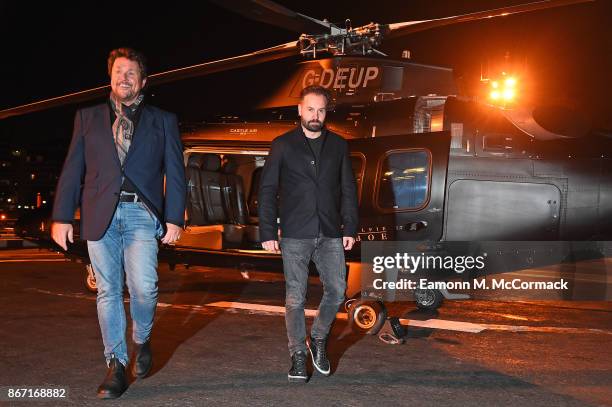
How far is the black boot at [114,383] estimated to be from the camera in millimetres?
3783

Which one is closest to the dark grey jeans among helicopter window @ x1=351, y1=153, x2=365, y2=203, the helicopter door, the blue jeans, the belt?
the blue jeans

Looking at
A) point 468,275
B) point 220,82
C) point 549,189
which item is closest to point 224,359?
point 468,275

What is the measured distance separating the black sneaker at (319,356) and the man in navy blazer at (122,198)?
3.34ft

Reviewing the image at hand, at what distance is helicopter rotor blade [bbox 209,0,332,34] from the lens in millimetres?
7043

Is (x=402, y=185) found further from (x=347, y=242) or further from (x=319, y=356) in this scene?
(x=319, y=356)

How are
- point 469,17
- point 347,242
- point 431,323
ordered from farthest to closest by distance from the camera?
point 469,17 < point 431,323 < point 347,242

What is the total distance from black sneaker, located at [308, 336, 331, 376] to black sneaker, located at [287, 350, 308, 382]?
0.57ft

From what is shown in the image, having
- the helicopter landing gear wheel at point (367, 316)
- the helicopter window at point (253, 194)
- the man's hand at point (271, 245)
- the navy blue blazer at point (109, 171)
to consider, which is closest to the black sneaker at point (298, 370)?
the man's hand at point (271, 245)

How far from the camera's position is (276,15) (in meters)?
7.43

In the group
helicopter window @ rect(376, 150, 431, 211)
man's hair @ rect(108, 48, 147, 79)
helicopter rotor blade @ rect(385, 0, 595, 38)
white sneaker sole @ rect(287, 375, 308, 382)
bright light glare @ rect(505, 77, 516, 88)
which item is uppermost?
helicopter rotor blade @ rect(385, 0, 595, 38)

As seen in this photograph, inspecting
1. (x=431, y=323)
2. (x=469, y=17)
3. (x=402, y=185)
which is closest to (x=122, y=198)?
(x=431, y=323)

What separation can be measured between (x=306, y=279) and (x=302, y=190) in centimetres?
57

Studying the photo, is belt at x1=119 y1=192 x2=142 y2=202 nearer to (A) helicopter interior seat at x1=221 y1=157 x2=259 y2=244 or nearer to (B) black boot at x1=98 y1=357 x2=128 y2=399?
(B) black boot at x1=98 y1=357 x2=128 y2=399

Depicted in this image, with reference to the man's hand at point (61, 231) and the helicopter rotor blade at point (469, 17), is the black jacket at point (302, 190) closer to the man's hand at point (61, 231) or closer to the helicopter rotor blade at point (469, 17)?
the man's hand at point (61, 231)
